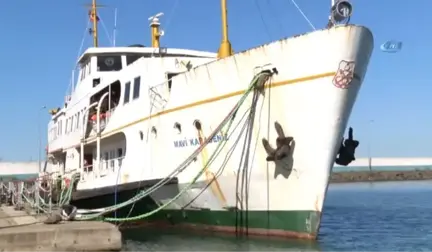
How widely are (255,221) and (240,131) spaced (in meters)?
2.33

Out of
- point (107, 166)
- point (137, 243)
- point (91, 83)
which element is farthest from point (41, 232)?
point (91, 83)

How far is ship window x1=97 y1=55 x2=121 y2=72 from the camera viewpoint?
22.0 metres

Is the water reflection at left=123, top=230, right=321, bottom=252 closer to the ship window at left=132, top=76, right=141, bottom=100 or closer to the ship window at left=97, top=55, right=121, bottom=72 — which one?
the ship window at left=132, top=76, right=141, bottom=100

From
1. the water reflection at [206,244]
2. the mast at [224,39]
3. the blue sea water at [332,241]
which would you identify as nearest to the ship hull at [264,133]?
the water reflection at [206,244]

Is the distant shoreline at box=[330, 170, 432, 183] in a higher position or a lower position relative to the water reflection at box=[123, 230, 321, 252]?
higher

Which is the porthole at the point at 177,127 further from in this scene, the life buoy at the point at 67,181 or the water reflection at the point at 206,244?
the life buoy at the point at 67,181

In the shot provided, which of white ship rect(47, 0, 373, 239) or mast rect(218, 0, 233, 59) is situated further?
mast rect(218, 0, 233, 59)

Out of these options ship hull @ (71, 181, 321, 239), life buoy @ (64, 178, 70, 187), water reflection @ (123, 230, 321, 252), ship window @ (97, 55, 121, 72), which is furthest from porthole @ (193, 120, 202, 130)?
life buoy @ (64, 178, 70, 187)

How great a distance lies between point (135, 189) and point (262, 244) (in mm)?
4637

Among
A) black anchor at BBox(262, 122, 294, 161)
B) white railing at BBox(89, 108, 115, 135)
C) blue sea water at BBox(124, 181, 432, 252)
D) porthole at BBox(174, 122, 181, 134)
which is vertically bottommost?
blue sea water at BBox(124, 181, 432, 252)

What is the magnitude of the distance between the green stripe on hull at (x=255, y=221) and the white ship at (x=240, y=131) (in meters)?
0.03

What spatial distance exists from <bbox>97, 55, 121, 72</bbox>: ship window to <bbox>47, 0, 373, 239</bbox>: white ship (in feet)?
12.9

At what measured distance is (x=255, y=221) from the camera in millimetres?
13672

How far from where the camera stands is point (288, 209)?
42.8ft
